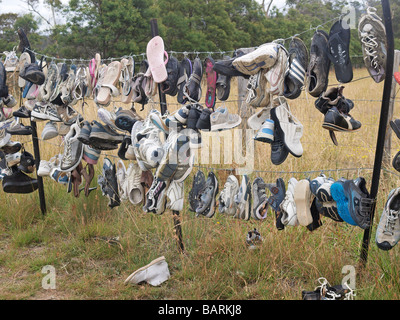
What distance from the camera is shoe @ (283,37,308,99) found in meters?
1.91

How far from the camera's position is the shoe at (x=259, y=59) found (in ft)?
6.42

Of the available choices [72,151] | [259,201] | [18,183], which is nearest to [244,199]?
[259,201]

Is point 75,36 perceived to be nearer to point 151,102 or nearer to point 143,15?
point 143,15

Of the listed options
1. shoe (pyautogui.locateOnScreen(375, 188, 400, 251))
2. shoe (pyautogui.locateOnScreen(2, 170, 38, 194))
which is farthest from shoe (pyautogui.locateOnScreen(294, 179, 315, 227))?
shoe (pyautogui.locateOnScreen(2, 170, 38, 194))

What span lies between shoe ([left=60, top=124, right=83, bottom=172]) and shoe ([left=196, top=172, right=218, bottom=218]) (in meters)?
1.03

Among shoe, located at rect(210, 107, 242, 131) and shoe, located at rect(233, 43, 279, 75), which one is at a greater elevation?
shoe, located at rect(233, 43, 279, 75)

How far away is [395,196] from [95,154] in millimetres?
2006

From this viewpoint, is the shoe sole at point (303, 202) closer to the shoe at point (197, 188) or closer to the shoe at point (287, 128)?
the shoe at point (287, 128)

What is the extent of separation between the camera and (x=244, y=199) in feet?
7.55

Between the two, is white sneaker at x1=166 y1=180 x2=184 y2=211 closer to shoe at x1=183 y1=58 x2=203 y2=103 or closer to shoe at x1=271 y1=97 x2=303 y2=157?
shoe at x1=183 y1=58 x2=203 y2=103

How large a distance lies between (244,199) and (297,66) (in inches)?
31.6

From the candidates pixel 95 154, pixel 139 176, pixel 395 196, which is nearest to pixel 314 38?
pixel 395 196

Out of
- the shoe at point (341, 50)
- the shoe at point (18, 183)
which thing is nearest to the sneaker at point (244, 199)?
the shoe at point (341, 50)

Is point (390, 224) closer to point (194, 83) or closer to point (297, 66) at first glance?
point (297, 66)
